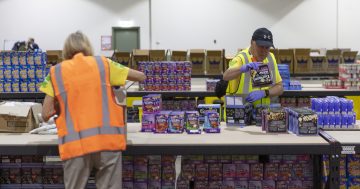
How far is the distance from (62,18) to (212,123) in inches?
602

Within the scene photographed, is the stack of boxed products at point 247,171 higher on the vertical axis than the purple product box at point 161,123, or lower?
lower

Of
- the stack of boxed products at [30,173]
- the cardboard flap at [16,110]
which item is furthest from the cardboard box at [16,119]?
the stack of boxed products at [30,173]

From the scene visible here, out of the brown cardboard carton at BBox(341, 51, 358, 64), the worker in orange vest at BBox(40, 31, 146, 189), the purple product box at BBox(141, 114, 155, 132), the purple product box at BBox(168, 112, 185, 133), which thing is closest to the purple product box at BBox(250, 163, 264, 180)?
the purple product box at BBox(168, 112, 185, 133)

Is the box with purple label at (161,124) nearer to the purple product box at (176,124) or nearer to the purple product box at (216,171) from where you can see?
the purple product box at (176,124)

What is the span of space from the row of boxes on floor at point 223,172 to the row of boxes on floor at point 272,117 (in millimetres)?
254

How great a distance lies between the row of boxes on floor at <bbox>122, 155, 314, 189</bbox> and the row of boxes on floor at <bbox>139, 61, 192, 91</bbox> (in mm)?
3620

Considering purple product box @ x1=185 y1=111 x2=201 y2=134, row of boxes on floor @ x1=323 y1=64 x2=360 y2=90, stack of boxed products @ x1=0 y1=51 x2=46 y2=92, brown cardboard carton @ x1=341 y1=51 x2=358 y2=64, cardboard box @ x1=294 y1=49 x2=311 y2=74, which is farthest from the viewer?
brown cardboard carton @ x1=341 y1=51 x2=358 y2=64

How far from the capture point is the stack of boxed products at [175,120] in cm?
386

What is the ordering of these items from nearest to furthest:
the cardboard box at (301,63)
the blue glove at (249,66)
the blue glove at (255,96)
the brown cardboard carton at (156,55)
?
the blue glove at (249,66)
the blue glove at (255,96)
the cardboard box at (301,63)
the brown cardboard carton at (156,55)

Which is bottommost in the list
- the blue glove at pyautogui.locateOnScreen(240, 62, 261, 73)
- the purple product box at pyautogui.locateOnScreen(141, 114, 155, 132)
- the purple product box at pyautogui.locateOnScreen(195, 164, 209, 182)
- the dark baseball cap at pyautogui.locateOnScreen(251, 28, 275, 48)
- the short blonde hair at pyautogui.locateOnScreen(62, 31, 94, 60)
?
the purple product box at pyautogui.locateOnScreen(195, 164, 209, 182)

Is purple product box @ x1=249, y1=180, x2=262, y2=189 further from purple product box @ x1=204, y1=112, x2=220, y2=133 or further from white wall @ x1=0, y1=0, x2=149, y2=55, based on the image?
white wall @ x1=0, y1=0, x2=149, y2=55

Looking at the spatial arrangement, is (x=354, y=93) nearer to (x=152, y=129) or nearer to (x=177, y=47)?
(x=152, y=129)

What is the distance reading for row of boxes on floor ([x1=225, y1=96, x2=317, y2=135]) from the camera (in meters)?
3.66

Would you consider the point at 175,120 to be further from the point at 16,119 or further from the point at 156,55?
the point at 156,55
